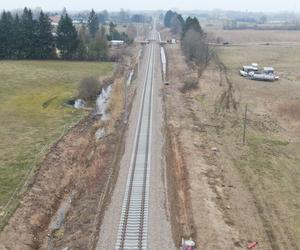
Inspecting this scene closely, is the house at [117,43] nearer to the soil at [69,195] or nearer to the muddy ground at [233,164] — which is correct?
the muddy ground at [233,164]

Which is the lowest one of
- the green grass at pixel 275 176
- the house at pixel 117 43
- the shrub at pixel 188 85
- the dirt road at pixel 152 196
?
the green grass at pixel 275 176

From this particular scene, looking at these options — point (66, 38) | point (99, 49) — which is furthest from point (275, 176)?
point (99, 49)

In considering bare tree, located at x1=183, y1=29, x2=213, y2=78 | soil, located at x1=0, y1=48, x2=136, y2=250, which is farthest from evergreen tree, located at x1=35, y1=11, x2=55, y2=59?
soil, located at x1=0, y1=48, x2=136, y2=250

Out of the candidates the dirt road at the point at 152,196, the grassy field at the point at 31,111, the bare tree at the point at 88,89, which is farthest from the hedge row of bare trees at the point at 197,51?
the dirt road at the point at 152,196

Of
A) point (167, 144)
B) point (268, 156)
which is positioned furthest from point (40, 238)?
point (268, 156)

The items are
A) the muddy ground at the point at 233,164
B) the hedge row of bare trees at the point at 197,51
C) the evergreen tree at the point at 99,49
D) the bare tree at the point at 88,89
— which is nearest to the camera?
the muddy ground at the point at 233,164
